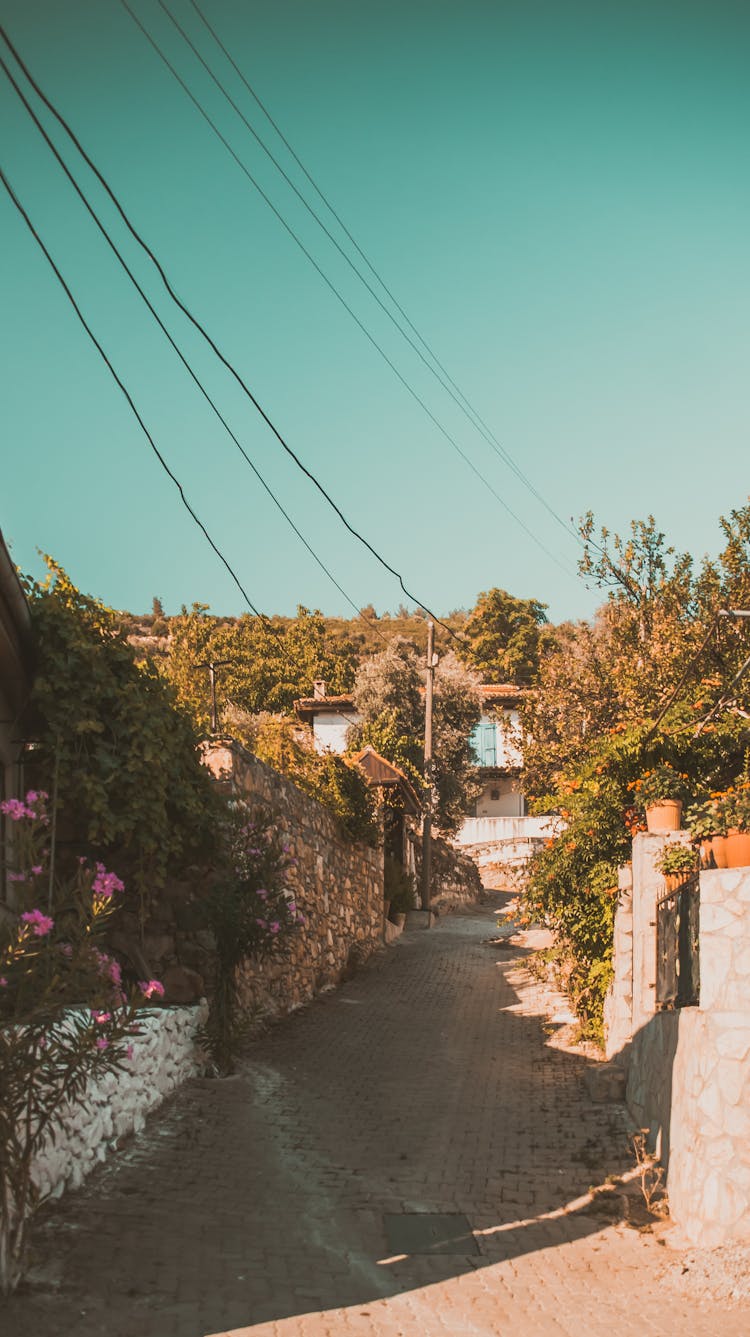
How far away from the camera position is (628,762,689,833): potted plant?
10.7 meters

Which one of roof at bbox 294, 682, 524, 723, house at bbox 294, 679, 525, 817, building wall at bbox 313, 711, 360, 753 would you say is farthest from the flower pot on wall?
building wall at bbox 313, 711, 360, 753

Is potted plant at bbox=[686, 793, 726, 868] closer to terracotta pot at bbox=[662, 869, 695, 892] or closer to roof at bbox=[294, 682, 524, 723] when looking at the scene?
terracotta pot at bbox=[662, 869, 695, 892]

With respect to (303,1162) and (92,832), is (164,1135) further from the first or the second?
(92,832)

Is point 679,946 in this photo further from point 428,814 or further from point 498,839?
point 498,839

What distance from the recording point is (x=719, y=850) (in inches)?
323

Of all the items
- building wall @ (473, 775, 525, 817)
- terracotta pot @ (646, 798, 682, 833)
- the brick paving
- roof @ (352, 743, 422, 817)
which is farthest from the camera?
building wall @ (473, 775, 525, 817)

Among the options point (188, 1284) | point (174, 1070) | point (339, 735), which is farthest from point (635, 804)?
point (339, 735)

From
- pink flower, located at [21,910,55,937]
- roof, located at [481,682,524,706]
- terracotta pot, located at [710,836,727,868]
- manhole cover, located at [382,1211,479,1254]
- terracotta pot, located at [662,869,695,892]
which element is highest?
roof, located at [481,682,524,706]

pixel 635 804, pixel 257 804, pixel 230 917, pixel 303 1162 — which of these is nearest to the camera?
pixel 303 1162

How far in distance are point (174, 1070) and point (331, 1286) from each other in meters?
3.93

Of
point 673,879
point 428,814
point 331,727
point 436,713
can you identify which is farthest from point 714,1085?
point 331,727

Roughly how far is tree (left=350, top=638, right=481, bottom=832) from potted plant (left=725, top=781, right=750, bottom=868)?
22.7 m

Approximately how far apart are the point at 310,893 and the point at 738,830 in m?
8.84

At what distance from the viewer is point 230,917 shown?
10.7 metres
